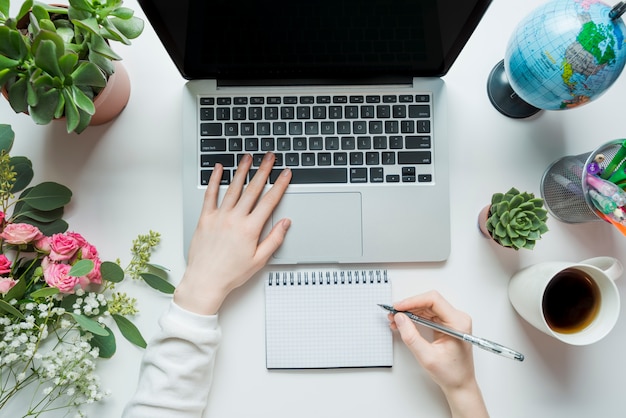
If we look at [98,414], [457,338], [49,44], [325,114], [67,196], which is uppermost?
[49,44]

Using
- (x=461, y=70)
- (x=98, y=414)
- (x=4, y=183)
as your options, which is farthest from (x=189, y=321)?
(x=461, y=70)

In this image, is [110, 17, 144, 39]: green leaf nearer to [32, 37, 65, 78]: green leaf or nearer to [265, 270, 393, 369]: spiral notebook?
[32, 37, 65, 78]: green leaf

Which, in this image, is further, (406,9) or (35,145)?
(35,145)

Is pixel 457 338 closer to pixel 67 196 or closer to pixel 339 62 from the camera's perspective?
pixel 339 62

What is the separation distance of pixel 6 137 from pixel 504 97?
0.74 m

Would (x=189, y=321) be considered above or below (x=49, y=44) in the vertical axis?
below

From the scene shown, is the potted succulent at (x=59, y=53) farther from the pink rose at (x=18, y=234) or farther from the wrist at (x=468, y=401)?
the wrist at (x=468, y=401)

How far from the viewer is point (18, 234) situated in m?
0.64

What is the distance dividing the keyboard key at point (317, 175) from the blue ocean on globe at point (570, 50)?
27 cm

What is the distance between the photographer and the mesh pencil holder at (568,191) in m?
0.67

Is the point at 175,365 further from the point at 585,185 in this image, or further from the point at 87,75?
the point at 585,185

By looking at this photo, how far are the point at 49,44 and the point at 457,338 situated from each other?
64cm

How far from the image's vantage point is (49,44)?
0.51 m

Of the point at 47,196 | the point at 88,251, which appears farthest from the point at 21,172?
the point at 88,251
